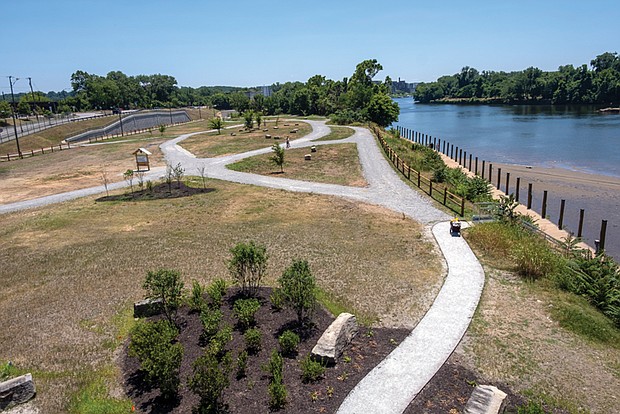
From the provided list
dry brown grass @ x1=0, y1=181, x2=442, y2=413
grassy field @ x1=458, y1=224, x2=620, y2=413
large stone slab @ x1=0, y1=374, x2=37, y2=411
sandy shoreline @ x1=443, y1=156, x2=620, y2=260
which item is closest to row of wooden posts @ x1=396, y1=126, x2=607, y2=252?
sandy shoreline @ x1=443, y1=156, x2=620, y2=260

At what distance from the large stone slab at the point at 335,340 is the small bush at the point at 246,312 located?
1.87m

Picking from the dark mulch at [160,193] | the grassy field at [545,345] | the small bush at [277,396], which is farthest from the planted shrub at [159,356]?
the dark mulch at [160,193]

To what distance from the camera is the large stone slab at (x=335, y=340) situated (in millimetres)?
8938

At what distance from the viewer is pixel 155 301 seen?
1099 centimetres

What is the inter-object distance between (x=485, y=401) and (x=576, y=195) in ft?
91.3

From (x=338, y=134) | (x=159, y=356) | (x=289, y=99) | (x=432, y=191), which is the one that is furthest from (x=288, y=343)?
(x=289, y=99)

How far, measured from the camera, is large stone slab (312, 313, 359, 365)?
894 cm

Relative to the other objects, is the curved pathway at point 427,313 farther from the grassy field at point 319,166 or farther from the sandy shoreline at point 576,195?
the sandy shoreline at point 576,195

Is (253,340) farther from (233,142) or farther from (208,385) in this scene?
(233,142)

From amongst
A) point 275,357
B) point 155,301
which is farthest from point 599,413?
point 155,301

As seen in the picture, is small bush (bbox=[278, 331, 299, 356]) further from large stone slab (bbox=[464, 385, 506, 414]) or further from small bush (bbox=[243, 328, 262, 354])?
large stone slab (bbox=[464, 385, 506, 414])

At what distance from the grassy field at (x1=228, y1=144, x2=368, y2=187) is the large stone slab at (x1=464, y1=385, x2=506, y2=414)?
19.2 metres

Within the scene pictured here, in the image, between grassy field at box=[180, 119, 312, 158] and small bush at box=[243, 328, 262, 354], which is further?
grassy field at box=[180, 119, 312, 158]

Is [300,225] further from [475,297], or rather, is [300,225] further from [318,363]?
[318,363]
